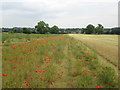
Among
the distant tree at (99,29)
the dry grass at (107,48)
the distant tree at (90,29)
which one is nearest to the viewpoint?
the dry grass at (107,48)

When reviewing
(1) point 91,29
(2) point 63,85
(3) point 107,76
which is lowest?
(2) point 63,85

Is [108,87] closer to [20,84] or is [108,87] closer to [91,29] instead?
[20,84]

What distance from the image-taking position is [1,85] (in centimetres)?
301

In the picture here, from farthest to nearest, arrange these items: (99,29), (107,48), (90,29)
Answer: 1. (90,29)
2. (99,29)
3. (107,48)

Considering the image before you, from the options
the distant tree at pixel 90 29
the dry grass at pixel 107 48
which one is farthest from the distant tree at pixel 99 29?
the dry grass at pixel 107 48

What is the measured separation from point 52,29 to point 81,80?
97.2 metres

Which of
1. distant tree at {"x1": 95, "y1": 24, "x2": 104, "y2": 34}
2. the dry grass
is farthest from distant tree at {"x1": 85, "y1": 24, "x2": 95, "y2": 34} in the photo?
the dry grass

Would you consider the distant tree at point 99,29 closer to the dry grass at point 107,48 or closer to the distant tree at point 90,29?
the distant tree at point 90,29

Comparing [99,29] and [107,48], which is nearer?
[107,48]

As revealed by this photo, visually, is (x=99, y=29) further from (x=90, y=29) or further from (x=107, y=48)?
(x=107, y=48)

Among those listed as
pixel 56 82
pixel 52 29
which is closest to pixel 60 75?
pixel 56 82

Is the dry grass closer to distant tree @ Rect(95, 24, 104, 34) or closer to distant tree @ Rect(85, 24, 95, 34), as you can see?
distant tree @ Rect(85, 24, 95, 34)

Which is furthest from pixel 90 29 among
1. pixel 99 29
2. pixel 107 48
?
pixel 107 48

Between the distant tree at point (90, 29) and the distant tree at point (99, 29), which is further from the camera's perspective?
the distant tree at point (90, 29)
